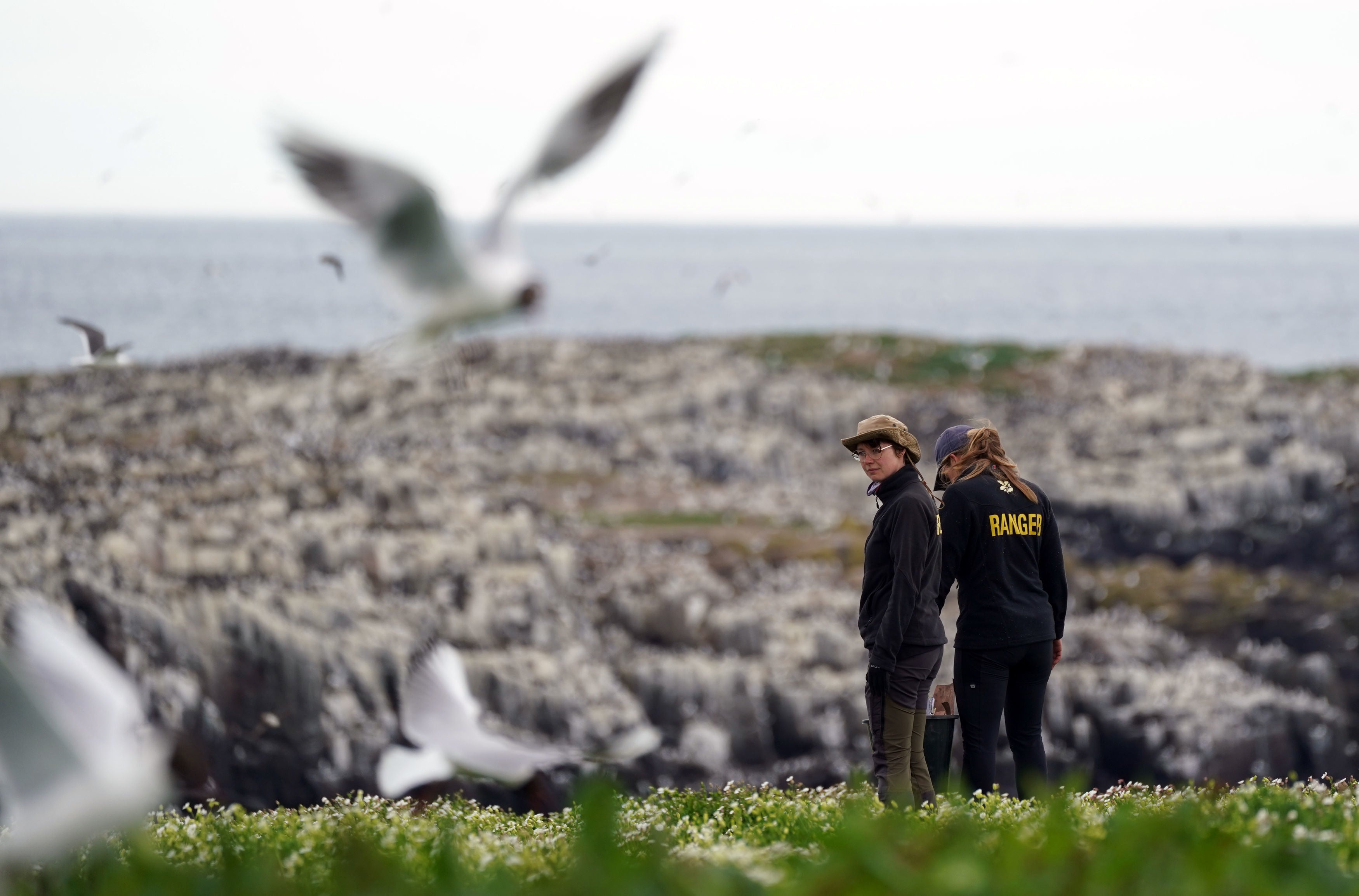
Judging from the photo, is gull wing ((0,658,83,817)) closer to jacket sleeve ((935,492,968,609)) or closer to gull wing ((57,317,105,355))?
jacket sleeve ((935,492,968,609))

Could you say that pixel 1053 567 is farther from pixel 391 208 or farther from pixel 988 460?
pixel 391 208

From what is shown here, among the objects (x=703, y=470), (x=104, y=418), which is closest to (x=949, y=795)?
(x=703, y=470)

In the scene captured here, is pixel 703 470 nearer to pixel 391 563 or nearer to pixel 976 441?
pixel 391 563

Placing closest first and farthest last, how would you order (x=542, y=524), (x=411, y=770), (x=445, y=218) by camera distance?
(x=445, y=218) < (x=411, y=770) < (x=542, y=524)

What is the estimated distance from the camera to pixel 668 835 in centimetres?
641

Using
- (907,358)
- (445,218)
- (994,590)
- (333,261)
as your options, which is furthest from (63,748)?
(907,358)

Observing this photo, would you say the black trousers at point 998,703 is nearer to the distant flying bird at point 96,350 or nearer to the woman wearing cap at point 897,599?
the woman wearing cap at point 897,599

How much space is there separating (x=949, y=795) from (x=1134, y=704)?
52.4 feet

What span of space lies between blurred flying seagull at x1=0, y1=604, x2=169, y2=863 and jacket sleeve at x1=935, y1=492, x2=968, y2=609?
5.39m

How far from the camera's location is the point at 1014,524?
356 inches

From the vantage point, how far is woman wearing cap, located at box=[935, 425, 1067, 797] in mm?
9008

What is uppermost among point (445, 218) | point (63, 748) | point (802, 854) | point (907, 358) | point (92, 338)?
point (907, 358)

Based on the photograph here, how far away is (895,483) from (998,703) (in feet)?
5.86

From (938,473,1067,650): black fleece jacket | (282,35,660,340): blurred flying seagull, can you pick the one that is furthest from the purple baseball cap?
(282,35,660,340): blurred flying seagull
